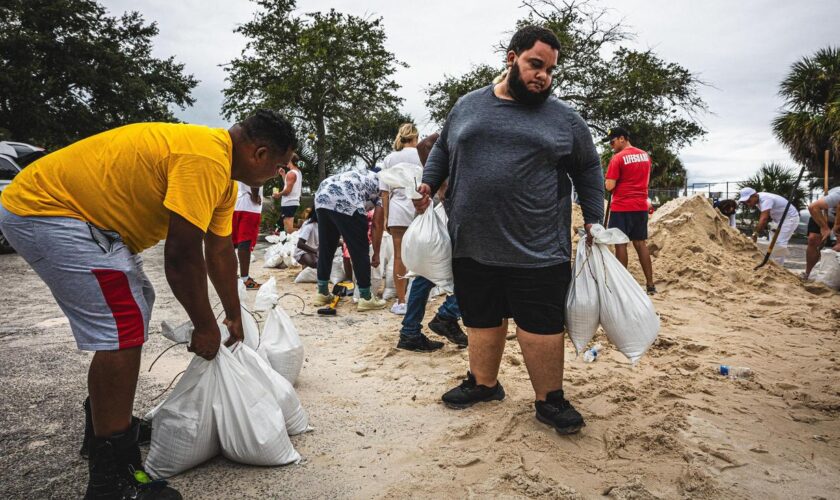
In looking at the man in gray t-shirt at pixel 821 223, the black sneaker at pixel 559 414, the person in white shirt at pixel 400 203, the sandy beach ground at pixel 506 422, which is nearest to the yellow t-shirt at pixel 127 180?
the sandy beach ground at pixel 506 422

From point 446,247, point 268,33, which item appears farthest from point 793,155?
point 268,33

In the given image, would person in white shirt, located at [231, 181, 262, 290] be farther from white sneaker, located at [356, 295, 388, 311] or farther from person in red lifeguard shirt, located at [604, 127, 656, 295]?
person in red lifeguard shirt, located at [604, 127, 656, 295]

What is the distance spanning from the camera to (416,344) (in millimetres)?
3746

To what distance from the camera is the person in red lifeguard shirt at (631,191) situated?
5.82 m

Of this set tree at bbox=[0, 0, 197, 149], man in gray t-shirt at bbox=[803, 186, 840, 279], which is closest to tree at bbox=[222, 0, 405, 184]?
tree at bbox=[0, 0, 197, 149]

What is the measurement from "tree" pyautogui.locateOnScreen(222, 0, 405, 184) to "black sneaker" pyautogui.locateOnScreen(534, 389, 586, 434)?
21.1 meters

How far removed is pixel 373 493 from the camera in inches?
77.0

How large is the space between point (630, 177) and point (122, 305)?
211 inches

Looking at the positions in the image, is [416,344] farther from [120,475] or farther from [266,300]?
[120,475]

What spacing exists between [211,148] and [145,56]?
2770cm

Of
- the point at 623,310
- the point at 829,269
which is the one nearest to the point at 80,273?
the point at 623,310

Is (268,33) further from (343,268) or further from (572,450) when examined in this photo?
(572,450)

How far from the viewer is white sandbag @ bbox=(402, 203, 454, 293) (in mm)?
2812

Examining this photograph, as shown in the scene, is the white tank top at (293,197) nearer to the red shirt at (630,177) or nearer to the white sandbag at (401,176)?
the red shirt at (630,177)
